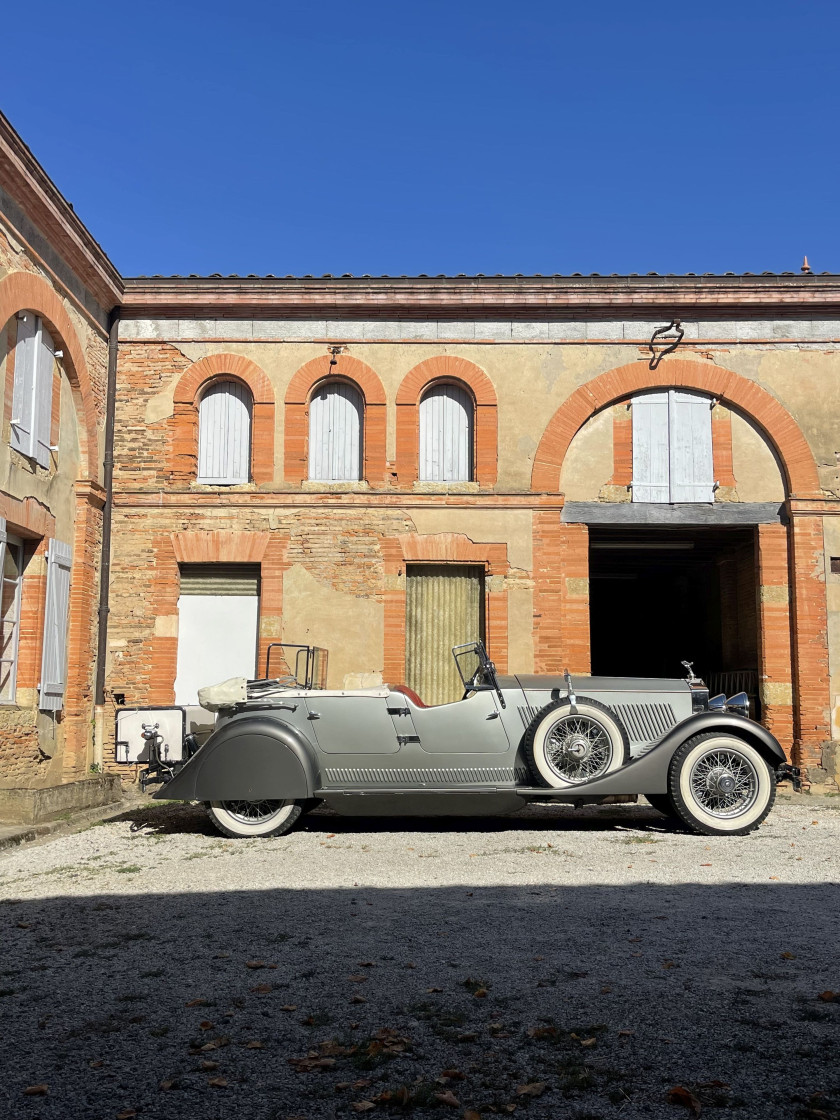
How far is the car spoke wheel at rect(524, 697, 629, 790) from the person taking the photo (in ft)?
26.9

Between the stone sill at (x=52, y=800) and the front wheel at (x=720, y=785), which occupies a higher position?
the front wheel at (x=720, y=785)

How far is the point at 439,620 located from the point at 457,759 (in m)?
5.27

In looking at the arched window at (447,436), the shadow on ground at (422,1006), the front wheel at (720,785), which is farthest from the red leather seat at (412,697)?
the arched window at (447,436)

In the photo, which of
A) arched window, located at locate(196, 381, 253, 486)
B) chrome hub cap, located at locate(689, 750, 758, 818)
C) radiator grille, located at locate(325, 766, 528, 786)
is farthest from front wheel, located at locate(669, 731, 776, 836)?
arched window, located at locate(196, 381, 253, 486)

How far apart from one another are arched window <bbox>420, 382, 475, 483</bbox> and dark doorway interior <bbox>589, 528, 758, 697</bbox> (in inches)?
89.2

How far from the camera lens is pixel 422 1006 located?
12.7ft

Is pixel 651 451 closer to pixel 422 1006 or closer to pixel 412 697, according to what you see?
pixel 412 697

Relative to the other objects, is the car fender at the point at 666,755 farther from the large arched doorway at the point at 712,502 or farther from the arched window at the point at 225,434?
the arched window at the point at 225,434

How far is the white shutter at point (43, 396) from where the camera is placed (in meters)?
11.5

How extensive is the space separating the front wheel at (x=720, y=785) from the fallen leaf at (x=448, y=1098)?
5.64 m

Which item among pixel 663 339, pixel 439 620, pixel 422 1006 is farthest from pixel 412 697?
pixel 663 339

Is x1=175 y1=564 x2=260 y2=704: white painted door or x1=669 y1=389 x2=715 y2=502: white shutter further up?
x1=669 y1=389 x2=715 y2=502: white shutter

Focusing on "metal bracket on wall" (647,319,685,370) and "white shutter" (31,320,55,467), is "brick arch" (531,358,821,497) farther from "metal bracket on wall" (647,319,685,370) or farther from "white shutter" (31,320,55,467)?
"white shutter" (31,320,55,467)

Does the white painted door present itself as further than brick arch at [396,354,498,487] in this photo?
No
